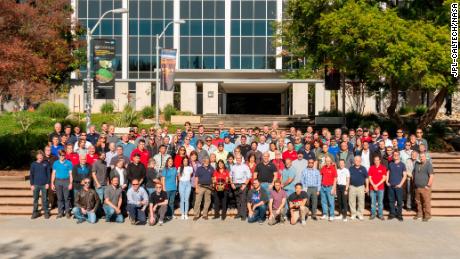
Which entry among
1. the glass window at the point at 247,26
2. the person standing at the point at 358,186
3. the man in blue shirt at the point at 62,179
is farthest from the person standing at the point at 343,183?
the glass window at the point at 247,26

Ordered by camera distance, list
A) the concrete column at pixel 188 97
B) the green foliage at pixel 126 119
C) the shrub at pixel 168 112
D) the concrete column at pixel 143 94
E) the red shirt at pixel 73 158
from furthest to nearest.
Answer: the concrete column at pixel 143 94
the concrete column at pixel 188 97
the shrub at pixel 168 112
the green foliage at pixel 126 119
the red shirt at pixel 73 158

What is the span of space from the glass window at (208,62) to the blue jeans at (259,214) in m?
39.2

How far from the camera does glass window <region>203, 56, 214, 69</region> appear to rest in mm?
50688

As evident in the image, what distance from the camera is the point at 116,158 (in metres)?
12.9

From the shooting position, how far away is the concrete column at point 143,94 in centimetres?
3784

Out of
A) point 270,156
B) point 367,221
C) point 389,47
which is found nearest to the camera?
point 367,221

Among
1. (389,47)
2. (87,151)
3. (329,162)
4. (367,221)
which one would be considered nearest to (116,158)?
(87,151)

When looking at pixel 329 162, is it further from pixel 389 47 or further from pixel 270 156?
pixel 389 47

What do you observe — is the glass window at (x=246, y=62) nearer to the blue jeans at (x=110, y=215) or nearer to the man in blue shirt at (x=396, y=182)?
the man in blue shirt at (x=396, y=182)

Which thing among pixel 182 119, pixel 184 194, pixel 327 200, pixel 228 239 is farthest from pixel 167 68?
pixel 228 239

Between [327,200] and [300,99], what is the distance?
23.5 meters

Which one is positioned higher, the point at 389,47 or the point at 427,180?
the point at 389,47

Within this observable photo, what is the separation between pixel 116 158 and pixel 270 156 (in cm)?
423

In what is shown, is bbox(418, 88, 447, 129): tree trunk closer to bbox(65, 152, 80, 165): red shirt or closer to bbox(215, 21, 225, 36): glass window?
bbox(65, 152, 80, 165): red shirt
